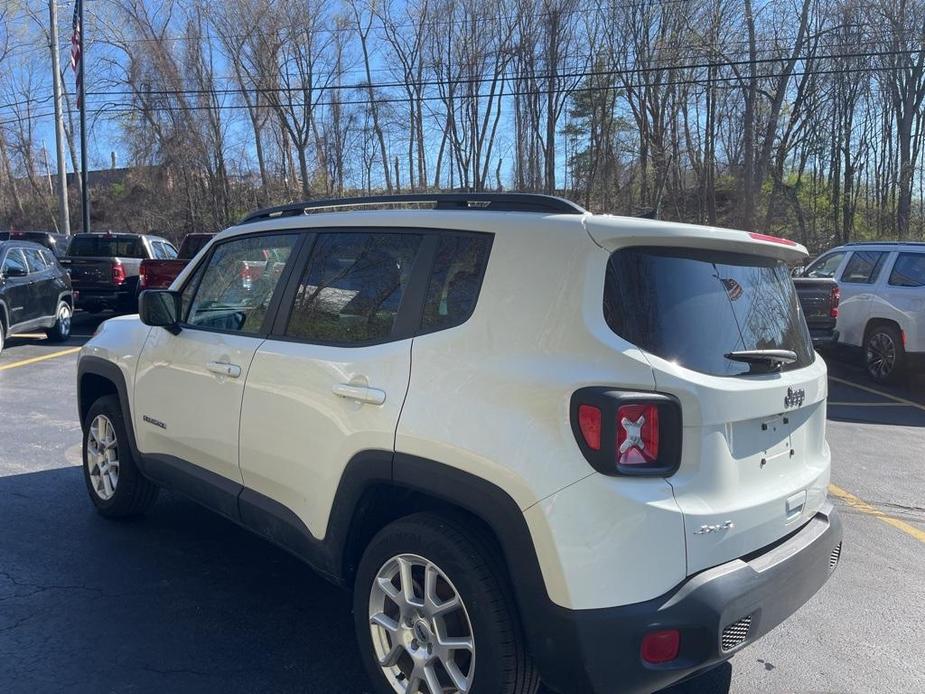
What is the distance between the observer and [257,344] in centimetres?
353

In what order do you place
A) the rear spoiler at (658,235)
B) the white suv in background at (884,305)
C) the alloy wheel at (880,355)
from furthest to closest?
1. the alloy wheel at (880,355)
2. the white suv in background at (884,305)
3. the rear spoiler at (658,235)

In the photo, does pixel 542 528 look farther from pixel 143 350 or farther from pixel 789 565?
pixel 143 350

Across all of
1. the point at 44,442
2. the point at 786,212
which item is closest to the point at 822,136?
the point at 786,212

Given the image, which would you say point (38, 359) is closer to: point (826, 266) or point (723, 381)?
point (723, 381)

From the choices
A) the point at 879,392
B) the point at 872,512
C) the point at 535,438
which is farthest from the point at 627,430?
the point at 879,392

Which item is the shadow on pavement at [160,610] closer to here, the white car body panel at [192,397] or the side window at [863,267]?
the white car body panel at [192,397]

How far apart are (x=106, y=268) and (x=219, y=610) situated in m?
13.1

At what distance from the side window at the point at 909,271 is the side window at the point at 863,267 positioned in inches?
12.0

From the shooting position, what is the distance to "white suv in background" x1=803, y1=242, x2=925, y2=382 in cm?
987

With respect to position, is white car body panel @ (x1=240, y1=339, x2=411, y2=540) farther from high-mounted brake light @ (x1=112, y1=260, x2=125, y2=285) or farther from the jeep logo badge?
high-mounted brake light @ (x1=112, y1=260, x2=125, y2=285)

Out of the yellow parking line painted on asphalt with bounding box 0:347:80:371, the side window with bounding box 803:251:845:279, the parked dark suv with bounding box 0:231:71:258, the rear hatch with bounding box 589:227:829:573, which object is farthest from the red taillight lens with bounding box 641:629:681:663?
the parked dark suv with bounding box 0:231:71:258

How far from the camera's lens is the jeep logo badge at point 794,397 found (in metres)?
2.80

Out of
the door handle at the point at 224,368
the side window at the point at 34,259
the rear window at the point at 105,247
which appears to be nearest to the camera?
the door handle at the point at 224,368

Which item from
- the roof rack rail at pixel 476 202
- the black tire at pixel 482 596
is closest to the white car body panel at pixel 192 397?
the roof rack rail at pixel 476 202
